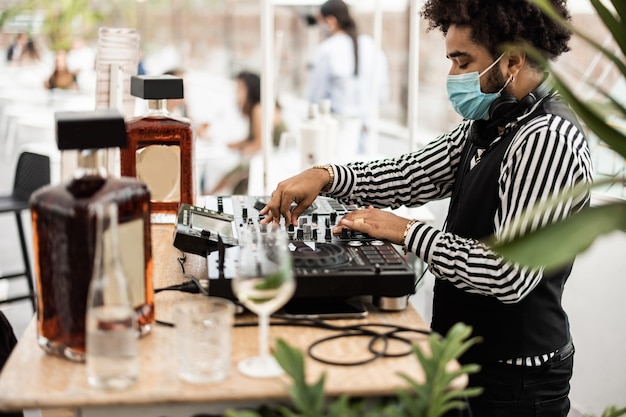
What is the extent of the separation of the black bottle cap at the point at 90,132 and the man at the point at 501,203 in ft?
1.78

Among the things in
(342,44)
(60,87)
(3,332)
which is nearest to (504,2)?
(3,332)

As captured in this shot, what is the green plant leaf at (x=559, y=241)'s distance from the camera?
0.83 metres

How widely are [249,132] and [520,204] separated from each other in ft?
12.2

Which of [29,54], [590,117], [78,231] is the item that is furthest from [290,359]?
[29,54]

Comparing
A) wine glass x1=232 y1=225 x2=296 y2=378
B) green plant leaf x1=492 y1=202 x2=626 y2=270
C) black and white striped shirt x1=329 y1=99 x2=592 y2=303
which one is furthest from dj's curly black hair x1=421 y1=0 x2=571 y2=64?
green plant leaf x1=492 y1=202 x2=626 y2=270

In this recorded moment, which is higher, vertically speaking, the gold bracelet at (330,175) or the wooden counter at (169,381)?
the gold bracelet at (330,175)

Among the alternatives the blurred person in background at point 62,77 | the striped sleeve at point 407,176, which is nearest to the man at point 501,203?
the striped sleeve at point 407,176

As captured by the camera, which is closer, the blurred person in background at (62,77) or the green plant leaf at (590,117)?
the green plant leaf at (590,117)

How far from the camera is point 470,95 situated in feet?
5.94

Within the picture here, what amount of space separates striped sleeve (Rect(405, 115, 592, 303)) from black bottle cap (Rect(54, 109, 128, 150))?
0.63m

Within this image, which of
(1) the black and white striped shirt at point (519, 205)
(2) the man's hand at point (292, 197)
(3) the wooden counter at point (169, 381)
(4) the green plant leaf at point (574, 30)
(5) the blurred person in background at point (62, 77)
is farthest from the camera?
(5) the blurred person in background at point (62, 77)

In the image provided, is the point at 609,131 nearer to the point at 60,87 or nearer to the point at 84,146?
the point at 84,146

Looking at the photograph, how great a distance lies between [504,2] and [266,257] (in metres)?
0.89

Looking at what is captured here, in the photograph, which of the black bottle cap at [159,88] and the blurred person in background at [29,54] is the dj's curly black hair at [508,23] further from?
the blurred person in background at [29,54]
